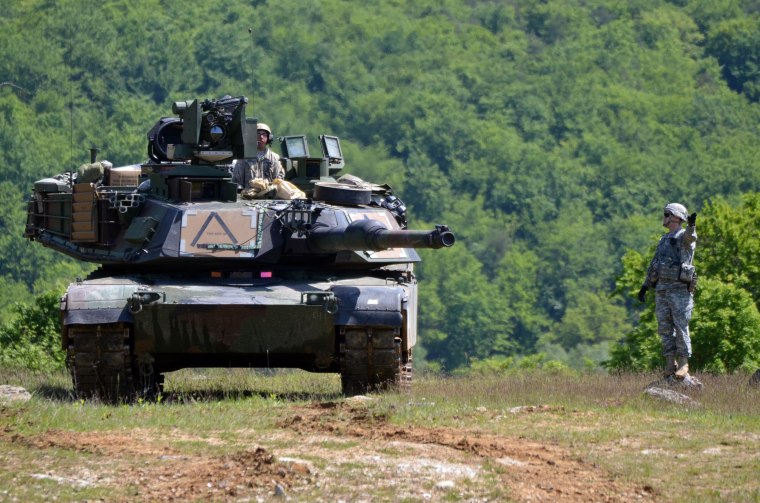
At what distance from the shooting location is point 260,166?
80.1 feet

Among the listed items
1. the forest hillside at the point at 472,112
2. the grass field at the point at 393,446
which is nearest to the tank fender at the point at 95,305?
the grass field at the point at 393,446

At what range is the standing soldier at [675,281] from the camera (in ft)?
69.3

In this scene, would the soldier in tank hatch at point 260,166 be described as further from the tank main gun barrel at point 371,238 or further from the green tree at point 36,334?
the green tree at point 36,334

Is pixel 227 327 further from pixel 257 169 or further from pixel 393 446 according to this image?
pixel 393 446

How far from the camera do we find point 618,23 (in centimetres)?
15650

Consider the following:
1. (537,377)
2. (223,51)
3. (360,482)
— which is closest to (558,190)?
(223,51)

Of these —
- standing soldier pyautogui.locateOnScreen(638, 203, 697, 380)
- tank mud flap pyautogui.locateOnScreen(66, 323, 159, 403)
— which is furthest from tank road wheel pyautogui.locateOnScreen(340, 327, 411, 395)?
standing soldier pyautogui.locateOnScreen(638, 203, 697, 380)

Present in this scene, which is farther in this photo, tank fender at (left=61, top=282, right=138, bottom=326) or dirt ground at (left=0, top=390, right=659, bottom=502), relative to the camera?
tank fender at (left=61, top=282, right=138, bottom=326)

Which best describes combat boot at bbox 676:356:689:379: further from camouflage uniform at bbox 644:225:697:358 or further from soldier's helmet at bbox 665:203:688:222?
soldier's helmet at bbox 665:203:688:222

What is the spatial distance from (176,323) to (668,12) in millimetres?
142954

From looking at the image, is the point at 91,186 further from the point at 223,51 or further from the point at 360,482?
the point at 223,51

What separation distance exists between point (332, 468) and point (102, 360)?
580cm

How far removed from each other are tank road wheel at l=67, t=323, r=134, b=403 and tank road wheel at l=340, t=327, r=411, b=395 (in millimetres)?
2236

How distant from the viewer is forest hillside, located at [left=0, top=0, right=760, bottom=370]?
105 metres
